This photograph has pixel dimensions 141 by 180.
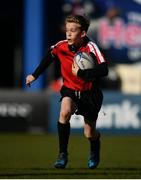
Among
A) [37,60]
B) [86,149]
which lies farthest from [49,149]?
[37,60]

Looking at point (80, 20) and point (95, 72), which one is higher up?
point (80, 20)

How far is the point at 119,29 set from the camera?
74.0 ft

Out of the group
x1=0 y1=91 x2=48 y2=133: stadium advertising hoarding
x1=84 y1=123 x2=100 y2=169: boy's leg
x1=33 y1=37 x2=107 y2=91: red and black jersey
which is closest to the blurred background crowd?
x1=0 y1=91 x2=48 y2=133: stadium advertising hoarding

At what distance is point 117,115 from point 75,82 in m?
8.71

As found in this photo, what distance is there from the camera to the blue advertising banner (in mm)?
22359

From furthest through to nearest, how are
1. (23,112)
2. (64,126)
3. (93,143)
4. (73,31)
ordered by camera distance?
1. (23,112)
2. (93,143)
3. (64,126)
4. (73,31)

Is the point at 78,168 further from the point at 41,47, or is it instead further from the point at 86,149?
the point at 41,47

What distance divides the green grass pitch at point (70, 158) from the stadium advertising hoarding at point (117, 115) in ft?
1.77

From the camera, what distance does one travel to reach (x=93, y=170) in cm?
991

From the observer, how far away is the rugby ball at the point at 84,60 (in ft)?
31.3

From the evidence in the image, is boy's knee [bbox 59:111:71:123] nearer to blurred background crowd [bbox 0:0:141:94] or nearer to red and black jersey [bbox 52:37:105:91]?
red and black jersey [bbox 52:37:105:91]

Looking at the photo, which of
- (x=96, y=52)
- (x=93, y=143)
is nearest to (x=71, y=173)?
(x=93, y=143)

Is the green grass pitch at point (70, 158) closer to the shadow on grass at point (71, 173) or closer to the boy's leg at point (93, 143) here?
the shadow on grass at point (71, 173)

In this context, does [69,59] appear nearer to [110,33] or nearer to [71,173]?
[71,173]
